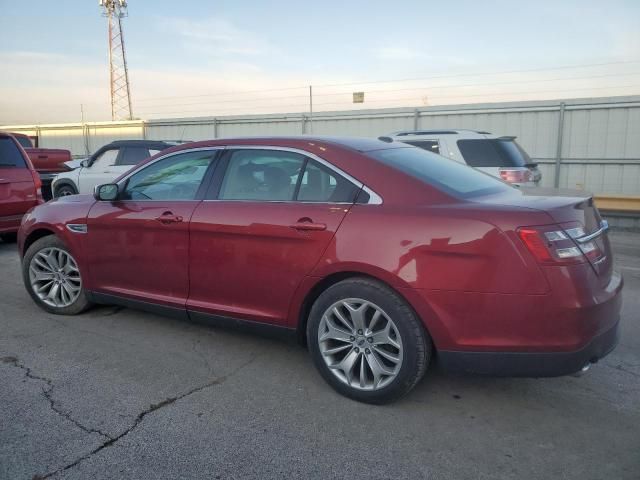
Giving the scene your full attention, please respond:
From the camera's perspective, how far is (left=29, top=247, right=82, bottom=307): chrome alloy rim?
4836mm

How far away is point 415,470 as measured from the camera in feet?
8.64

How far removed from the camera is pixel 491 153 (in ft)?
29.2

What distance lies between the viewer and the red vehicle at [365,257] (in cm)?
286

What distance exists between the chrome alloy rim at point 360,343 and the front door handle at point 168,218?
1360 millimetres

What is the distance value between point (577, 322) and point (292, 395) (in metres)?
1.66

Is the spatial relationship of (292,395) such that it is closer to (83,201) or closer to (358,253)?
(358,253)

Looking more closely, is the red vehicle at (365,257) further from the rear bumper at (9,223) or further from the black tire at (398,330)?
the rear bumper at (9,223)

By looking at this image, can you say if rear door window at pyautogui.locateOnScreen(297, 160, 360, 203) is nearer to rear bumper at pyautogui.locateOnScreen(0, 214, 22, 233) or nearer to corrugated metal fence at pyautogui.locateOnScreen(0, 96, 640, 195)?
rear bumper at pyautogui.locateOnScreen(0, 214, 22, 233)

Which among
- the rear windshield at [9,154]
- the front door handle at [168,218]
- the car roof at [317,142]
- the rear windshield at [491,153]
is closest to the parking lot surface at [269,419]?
the front door handle at [168,218]

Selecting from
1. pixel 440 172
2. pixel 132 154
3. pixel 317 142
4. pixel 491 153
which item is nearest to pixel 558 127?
pixel 491 153

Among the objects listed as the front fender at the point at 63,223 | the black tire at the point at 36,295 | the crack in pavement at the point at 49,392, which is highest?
the front fender at the point at 63,223

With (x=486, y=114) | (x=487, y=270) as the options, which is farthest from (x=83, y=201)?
(x=486, y=114)

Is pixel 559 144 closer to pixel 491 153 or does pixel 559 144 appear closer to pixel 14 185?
pixel 491 153

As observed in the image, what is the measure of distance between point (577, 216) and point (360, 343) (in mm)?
1385
